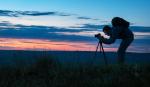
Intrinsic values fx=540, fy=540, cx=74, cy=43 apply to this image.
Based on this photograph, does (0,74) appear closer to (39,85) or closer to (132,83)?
(39,85)

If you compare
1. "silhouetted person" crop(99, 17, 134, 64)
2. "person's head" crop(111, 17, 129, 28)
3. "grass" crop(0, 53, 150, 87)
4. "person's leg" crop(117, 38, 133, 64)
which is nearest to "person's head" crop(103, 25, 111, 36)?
"silhouetted person" crop(99, 17, 134, 64)

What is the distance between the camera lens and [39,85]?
1254 cm

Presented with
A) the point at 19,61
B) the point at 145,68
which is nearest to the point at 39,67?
the point at 19,61

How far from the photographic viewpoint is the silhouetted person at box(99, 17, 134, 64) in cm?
1630

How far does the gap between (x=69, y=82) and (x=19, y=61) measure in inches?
120

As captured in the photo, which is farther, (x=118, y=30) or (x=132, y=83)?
(x=118, y=30)

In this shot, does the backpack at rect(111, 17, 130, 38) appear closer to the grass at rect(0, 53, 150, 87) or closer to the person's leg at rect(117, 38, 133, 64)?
the person's leg at rect(117, 38, 133, 64)

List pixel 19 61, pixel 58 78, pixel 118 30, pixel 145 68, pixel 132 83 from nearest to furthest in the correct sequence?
pixel 132 83, pixel 58 78, pixel 145 68, pixel 19 61, pixel 118 30

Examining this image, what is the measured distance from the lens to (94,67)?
564 inches

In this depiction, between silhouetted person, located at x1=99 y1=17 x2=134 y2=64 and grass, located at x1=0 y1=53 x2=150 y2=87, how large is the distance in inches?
79.2

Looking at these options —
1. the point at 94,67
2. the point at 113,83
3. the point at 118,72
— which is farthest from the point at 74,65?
the point at 113,83

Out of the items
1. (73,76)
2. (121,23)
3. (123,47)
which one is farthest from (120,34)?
(73,76)

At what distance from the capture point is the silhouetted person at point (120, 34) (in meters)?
Answer: 16.3

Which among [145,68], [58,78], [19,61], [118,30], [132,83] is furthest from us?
[118,30]
